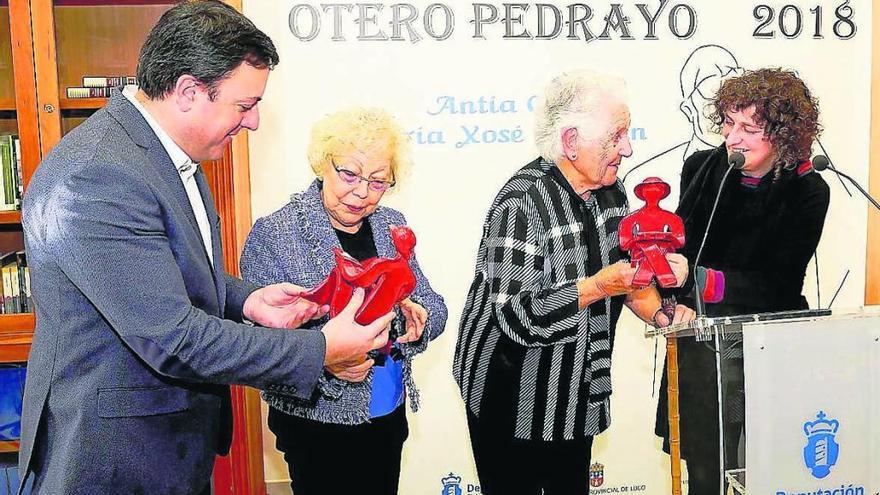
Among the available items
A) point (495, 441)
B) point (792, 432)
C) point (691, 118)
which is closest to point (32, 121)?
point (495, 441)

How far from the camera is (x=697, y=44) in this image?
2.66 meters

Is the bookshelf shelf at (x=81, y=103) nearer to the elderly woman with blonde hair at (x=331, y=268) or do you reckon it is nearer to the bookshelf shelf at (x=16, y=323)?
the bookshelf shelf at (x=16, y=323)

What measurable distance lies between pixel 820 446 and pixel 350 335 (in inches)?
38.5

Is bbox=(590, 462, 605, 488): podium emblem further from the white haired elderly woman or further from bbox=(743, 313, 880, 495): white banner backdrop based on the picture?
bbox=(743, 313, 880, 495): white banner backdrop

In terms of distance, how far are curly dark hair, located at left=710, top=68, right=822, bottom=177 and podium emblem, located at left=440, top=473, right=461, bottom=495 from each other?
1393 mm

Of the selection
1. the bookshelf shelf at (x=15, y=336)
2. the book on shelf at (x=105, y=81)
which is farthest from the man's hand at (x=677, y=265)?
the bookshelf shelf at (x=15, y=336)

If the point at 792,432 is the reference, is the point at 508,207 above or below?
above

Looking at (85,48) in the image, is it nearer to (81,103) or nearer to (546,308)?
(81,103)

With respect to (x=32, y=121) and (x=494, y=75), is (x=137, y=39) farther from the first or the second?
(x=494, y=75)

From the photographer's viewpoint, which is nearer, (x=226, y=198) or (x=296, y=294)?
(x=296, y=294)

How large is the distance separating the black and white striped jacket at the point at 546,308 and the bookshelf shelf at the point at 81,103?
132 centimetres

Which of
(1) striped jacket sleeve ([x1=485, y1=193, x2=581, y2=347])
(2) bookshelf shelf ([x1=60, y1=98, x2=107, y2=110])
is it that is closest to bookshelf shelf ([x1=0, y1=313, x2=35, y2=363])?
(2) bookshelf shelf ([x1=60, y1=98, x2=107, y2=110])

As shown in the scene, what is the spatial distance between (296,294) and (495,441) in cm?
69

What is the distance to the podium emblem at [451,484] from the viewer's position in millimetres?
2742
